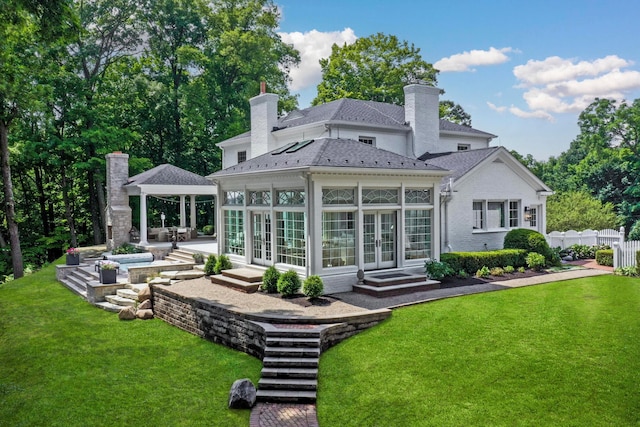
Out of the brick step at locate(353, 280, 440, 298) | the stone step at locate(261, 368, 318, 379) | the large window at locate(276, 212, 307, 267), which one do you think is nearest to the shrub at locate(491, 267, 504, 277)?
the brick step at locate(353, 280, 440, 298)

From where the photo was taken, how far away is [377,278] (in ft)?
44.3

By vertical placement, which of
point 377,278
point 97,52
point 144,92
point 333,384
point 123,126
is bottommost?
point 333,384

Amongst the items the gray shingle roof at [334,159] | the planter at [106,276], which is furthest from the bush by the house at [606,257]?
the planter at [106,276]

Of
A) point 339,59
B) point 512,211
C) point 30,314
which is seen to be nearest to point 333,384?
point 30,314

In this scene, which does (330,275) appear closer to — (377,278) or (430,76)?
(377,278)

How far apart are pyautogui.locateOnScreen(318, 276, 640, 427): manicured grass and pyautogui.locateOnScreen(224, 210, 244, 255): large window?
283 inches

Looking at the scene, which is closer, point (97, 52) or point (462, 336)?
point (462, 336)

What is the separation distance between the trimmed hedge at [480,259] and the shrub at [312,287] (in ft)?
18.5

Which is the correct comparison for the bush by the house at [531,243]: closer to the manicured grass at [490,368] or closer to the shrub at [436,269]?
the shrub at [436,269]

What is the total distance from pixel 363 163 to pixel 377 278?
11.1 ft

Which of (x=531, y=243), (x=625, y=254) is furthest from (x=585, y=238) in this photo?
(x=531, y=243)

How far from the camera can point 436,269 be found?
14703 mm

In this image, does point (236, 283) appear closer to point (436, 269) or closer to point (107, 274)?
point (107, 274)

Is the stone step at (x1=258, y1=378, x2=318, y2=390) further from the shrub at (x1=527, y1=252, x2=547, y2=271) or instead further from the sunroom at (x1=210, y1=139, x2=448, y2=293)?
the shrub at (x1=527, y1=252, x2=547, y2=271)
